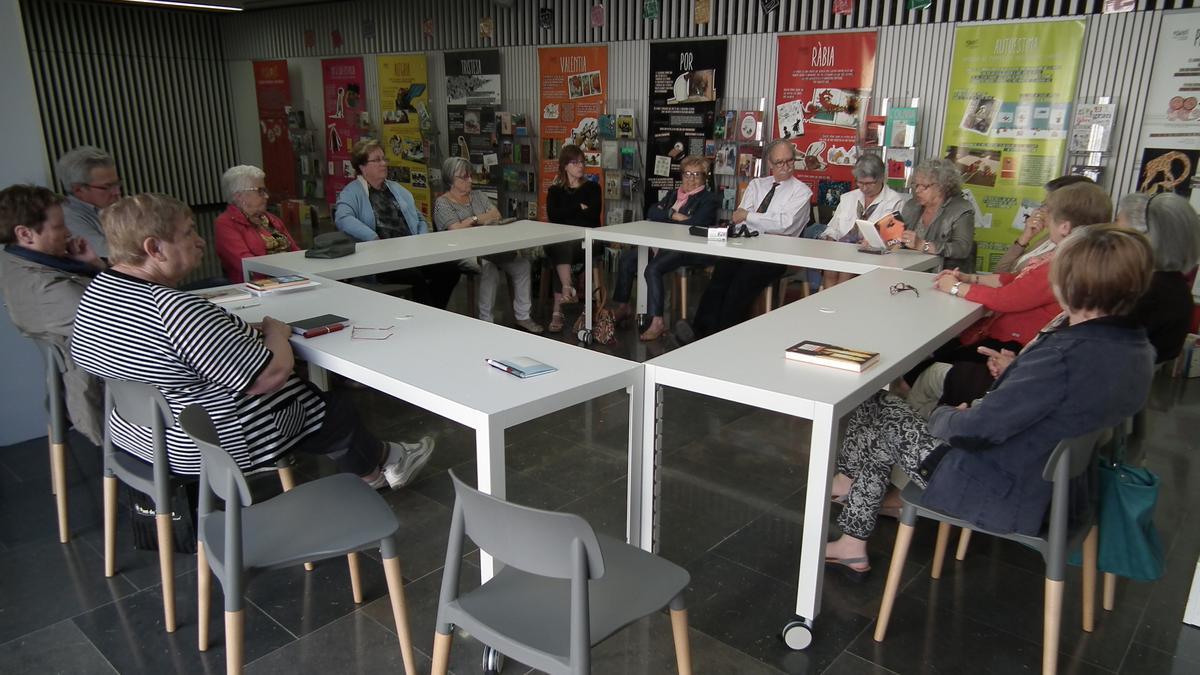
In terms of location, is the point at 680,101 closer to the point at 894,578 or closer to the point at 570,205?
the point at 570,205

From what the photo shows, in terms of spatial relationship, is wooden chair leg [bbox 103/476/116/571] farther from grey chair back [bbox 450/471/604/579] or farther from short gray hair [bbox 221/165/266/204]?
short gray hair [bbox 221/165/266/204]

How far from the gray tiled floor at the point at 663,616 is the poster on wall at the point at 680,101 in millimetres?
4254

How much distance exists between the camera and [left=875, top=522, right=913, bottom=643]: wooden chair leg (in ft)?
7.08

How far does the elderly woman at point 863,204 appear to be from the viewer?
4.95 metres

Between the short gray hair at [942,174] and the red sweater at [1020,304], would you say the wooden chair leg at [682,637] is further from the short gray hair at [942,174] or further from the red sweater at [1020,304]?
the short gray hair at [942,174]

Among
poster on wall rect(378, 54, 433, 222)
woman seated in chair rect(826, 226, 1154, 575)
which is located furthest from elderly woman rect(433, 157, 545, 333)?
poster on wall rect(378, 54, 433, 222)

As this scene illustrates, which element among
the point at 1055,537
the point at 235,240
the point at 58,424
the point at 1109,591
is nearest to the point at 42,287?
the point at 58,424

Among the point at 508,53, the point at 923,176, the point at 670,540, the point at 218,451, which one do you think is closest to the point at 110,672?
the point at 218,451

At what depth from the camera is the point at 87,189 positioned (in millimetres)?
3730

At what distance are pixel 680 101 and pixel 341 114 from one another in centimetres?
519

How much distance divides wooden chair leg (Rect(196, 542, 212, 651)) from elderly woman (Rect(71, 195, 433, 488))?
1.12 feet

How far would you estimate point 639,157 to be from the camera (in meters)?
7.52

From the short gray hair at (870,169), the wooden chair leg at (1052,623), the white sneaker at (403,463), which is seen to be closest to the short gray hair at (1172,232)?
the wooden chair leg at (1052,623)

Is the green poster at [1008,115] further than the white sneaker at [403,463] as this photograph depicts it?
Yes
